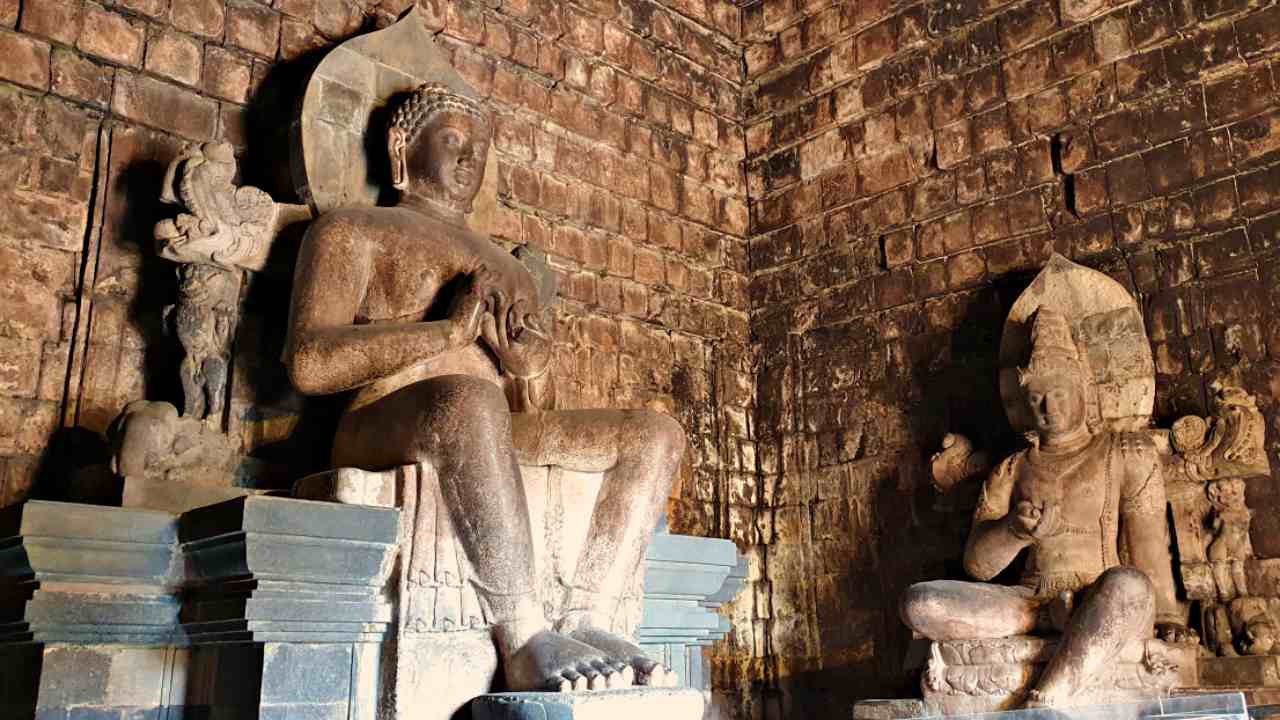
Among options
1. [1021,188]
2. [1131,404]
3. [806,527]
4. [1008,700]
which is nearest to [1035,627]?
[1008,700]

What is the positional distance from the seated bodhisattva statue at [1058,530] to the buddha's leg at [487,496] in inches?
84.7

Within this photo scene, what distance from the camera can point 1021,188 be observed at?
5.66 m

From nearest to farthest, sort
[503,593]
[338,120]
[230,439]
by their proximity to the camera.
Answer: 1. [503,593]
2. [230,439]
3. [338,120]

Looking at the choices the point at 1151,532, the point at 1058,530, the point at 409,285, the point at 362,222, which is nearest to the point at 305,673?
the point at 409,285

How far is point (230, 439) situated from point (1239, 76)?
14.9ft

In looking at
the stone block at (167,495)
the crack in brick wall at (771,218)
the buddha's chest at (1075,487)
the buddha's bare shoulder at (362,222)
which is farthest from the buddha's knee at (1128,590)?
the stone block at (167,495)

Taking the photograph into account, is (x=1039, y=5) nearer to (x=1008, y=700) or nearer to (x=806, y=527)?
(x=806, y=527)

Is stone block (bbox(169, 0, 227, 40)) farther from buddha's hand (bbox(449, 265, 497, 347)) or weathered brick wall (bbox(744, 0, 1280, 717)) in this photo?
weathered brick wall (bbox(744, 0, 1280, 717))

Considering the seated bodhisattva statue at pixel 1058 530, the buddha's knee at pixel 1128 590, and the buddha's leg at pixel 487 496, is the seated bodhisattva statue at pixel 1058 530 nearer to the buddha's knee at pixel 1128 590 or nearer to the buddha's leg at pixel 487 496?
the buddha's knee at pixel 1128 590

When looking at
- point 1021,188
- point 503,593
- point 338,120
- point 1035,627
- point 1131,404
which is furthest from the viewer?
point 1021,188

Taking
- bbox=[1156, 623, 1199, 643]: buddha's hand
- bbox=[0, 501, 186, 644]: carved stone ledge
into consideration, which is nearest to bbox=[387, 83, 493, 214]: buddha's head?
bbox=[0, 501, 186, 644]: carved stone ledge

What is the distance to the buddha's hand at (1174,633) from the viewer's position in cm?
439

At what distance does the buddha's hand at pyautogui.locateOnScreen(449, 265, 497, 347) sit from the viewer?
332cm

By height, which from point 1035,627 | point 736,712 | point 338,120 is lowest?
point 736,712
